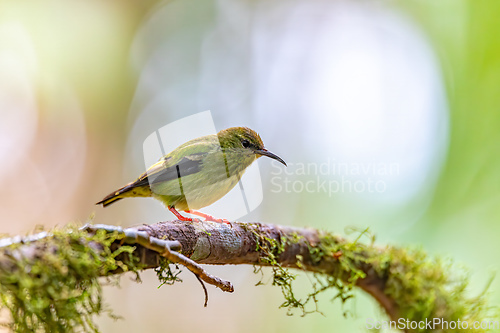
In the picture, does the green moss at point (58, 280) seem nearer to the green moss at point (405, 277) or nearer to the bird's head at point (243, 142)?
the green moss at point (405, 277)

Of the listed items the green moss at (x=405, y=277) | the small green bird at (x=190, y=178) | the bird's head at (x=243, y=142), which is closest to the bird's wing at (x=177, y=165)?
the small green bird at (x=190, y=178)

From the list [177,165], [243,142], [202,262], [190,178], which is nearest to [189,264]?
[202,262]

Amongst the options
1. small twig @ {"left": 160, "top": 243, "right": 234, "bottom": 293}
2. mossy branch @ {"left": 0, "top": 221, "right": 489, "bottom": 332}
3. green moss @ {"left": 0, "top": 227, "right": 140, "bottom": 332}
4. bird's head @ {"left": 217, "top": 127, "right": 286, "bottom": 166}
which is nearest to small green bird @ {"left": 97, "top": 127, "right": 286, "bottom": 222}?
bird's head @ {"left": 217, "top": 127, "right": 286, "bottom": 166}

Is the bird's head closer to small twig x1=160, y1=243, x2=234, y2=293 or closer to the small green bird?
the small green bird

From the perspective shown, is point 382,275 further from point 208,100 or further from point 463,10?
point 208,100

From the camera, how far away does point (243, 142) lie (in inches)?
145

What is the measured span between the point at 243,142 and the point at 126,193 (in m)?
1.17

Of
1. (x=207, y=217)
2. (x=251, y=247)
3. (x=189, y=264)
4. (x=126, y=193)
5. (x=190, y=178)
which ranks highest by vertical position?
(x=190, y=178)

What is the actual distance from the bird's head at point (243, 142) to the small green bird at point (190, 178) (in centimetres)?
12

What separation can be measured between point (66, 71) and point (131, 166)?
1.83 meters

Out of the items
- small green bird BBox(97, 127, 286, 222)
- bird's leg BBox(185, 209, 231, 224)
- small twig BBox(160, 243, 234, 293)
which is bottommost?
small twig BBox(160, 243, 234, 293)

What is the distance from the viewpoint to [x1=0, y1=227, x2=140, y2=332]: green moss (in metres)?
1.44

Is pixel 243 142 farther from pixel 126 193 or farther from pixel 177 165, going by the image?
pixel 126 193

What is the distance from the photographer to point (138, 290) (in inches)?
273
